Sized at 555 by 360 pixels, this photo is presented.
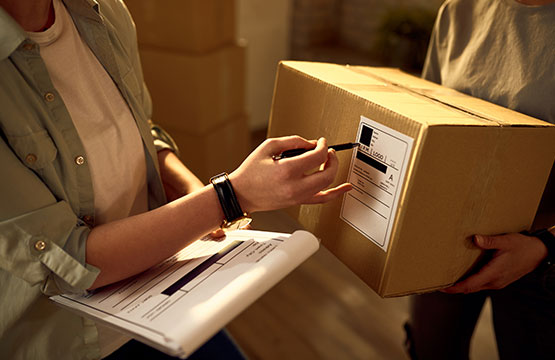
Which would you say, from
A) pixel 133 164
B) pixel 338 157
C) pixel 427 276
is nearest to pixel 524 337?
pixel 427 276

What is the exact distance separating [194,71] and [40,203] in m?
1.41

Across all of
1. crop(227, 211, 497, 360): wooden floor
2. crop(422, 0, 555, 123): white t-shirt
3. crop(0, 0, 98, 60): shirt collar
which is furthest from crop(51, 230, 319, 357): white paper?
crop(227, 211, 497, 360): wooden floor

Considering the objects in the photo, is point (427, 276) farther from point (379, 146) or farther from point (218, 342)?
point (218, 342)

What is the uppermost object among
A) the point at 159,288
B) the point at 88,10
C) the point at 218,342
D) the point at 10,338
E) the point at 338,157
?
the point at 88,10

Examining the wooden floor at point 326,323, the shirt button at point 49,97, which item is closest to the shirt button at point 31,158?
the shirt button at point 49,97

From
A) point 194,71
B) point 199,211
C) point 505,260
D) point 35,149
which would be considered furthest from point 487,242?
point 194,71

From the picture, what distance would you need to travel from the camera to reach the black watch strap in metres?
0.66

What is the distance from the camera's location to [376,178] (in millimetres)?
682

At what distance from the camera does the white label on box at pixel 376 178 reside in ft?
2.10

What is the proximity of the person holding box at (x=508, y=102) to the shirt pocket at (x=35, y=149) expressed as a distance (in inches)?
26.1

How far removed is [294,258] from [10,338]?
0.46m

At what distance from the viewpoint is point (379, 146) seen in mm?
670

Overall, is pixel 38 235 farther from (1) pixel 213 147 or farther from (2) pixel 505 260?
(1) pixel 213 147

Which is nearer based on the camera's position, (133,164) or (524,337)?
(133,164)
